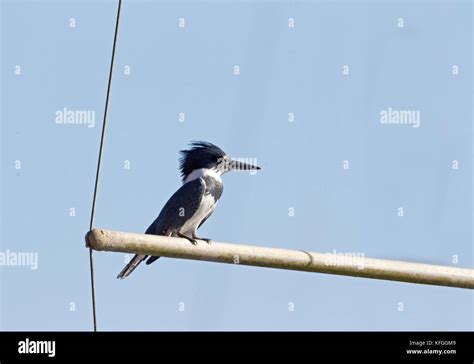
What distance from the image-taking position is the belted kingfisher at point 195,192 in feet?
26.9

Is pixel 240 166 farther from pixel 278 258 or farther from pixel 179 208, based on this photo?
pixel 278 258

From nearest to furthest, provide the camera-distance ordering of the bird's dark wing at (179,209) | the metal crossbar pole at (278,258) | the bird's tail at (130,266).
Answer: the metal crossbar pole at (278,258)
the bird's tail at (130,266)
the bird's dark wing at (179,209)

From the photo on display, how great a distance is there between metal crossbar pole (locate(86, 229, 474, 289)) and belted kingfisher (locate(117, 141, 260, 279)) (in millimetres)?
3151

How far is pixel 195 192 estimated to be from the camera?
8586mm

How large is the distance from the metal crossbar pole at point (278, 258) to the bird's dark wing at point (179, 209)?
11.2 feet

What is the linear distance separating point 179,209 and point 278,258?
12.8ft

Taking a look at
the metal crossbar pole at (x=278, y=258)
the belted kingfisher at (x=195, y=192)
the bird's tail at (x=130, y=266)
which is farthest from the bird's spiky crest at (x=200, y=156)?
the metal crossbar pole at (x=278, y=258)

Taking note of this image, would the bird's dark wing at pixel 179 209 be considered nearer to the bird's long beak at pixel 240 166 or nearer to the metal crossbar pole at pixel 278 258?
the bird's long beak at pixel 240 166

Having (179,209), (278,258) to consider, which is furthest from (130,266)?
(278,258)
